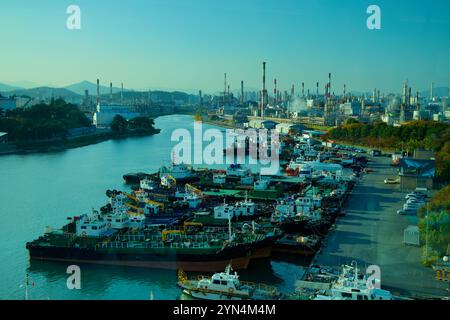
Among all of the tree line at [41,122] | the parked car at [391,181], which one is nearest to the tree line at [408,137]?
the parked car at [391,181]

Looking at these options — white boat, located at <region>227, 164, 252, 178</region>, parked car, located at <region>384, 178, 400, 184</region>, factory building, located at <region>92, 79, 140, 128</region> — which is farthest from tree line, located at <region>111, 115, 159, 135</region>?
parked car, located at <region>384, 178, 400, 184</region>

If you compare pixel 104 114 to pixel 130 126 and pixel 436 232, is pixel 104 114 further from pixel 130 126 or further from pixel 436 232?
pixel 436 232

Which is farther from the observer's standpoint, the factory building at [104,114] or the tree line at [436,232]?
the factory building at [104,114]

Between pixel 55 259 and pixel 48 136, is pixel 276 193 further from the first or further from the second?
pixel 48 136

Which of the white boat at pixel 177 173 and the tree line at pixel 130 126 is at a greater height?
A: the tree line at pixel 130 126

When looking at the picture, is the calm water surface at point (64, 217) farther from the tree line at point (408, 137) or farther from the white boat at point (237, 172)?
the tree line at point (408, 137)

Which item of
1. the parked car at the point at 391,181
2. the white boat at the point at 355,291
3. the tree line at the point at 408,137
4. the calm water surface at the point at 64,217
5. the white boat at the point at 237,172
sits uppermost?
the tree line at the point at 408,137

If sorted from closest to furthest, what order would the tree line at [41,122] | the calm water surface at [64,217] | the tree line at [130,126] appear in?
1. the calm water surface at [64,217]
2. the tree line at [41,122]
3. the tree line at [130,126]
